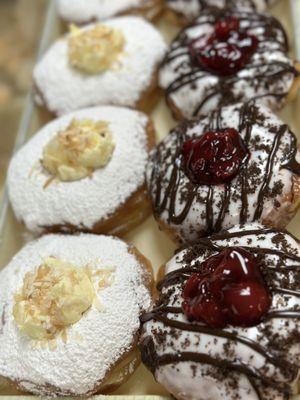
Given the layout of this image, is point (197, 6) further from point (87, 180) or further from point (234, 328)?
point (234, 328)

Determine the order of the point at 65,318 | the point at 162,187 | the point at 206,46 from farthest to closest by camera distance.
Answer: the point at 206,46 → the point at 162,187 → the point at 65,318

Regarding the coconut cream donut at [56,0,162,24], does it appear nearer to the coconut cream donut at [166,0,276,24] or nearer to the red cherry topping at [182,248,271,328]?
the coconut cream donut at [166,0,276,24]

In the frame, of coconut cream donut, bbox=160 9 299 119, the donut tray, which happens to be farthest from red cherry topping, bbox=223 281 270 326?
coconut cream donut, bbox=160 9 299 119

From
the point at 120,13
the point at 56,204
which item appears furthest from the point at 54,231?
the point at 120,13

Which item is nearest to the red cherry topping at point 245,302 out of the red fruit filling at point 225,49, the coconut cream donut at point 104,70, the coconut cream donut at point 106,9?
the red fruit filling at point 225,49

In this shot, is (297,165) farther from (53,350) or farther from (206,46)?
(53,350)

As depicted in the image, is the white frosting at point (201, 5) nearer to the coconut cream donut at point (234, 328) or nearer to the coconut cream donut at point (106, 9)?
the coconut cream donut at point (106, 9)
